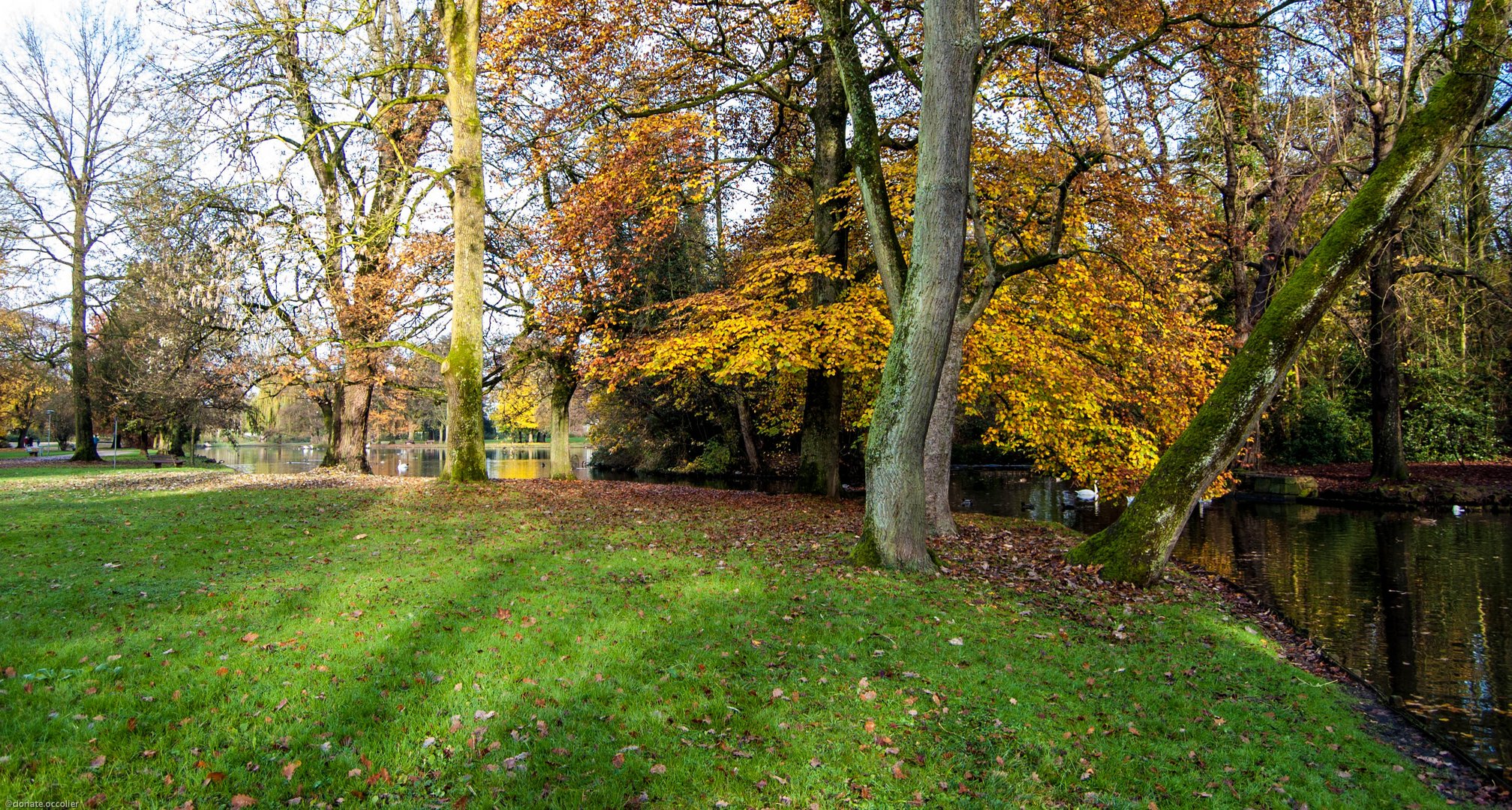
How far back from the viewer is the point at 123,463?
27.6 metres

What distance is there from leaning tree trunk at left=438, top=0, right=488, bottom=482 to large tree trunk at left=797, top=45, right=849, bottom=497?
22.8ft

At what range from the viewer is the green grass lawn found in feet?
13.3

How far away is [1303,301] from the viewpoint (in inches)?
351

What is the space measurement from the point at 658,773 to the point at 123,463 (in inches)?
1271

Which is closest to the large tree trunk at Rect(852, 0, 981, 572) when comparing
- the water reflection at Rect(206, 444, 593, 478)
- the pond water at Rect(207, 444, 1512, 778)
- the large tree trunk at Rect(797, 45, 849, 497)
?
the pond water at Rect(207, 444, 1512, 778)

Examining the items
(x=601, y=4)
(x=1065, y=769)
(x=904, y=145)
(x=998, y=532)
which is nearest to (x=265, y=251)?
(x=601, y=4)

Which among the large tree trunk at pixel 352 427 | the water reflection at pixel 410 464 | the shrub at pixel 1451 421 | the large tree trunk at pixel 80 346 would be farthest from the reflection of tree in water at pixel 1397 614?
the large tree trunk at pixel 80 346

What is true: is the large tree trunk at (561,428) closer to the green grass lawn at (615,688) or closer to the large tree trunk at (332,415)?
the large tree trunk at (332,415)

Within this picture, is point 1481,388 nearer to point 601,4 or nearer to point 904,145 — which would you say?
point 904,145

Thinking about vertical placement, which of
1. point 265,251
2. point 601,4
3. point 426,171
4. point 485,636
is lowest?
point 485,636

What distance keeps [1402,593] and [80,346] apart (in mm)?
36153

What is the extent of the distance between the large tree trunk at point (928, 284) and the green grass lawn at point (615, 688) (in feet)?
2.86

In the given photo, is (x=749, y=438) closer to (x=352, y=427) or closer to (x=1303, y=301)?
(x=352, y=427)

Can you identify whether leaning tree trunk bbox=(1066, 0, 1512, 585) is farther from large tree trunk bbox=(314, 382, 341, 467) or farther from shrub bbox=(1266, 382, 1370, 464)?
shrub bbox=(1266, 382, 1370, 464)
